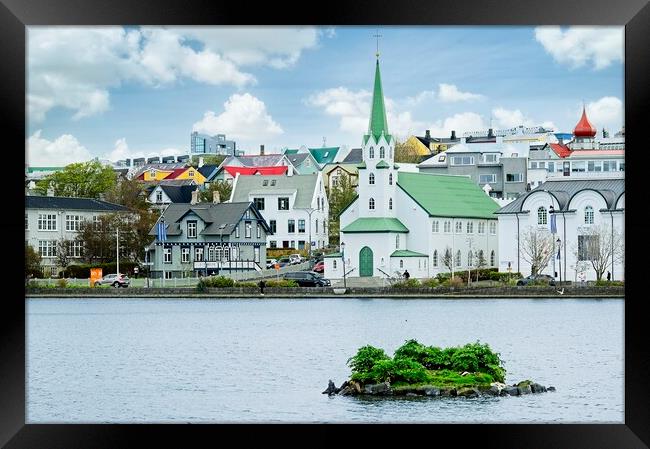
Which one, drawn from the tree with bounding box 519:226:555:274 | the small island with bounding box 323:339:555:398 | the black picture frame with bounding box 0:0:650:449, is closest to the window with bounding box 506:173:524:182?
the tree with bounding box 519:226:555:274

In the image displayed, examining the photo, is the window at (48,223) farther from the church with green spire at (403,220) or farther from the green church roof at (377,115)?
the green church roof at (377,115)

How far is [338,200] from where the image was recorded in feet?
152

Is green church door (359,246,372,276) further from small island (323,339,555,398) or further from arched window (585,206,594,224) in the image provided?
small island (323,339,555,398)

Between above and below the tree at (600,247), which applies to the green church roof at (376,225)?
above

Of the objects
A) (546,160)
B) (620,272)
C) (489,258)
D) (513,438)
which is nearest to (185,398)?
(513,438)

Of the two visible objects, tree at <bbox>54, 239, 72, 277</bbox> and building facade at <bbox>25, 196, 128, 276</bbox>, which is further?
building facade at <bbox>25, 196, 128, 276</bbox>

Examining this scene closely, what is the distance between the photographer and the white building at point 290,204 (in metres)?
44.2

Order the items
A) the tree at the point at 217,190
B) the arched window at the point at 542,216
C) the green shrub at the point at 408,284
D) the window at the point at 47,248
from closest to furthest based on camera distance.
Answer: the green shrub at the point at 408,284 → the window at the point at 47,248 → the arched window at the point at 542,216 → the tree at the point at 217,190

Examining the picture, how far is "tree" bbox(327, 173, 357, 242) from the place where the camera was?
45094 millimetres

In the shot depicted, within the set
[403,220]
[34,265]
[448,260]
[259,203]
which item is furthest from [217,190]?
[34,265]

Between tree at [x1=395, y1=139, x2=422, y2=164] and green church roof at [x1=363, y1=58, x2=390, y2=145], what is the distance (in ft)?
16.0

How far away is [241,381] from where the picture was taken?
17.7m

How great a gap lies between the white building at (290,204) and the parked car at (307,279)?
5.93 m
